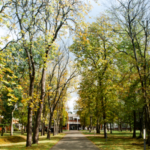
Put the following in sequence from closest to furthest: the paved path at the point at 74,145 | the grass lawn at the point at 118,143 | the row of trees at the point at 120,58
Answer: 1. the paved path at the point at 74,145
2. the grass lawn at the point at 118,143
3. the row of trees at the point at 120,58

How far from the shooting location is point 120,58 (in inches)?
833

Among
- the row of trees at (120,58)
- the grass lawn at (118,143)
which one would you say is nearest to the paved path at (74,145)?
the grass lawn at (118,143)

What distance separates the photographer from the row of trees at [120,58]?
16.0 m

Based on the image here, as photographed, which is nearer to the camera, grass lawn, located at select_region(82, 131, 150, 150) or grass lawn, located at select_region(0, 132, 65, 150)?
grass lawn, located at select_region(0, 132, 65, 150)

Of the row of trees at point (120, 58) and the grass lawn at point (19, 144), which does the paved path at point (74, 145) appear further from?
the row of trees at point (120, 58)

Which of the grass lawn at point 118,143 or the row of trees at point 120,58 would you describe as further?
the row of trees at point 120,58

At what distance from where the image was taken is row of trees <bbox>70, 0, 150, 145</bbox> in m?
16.0

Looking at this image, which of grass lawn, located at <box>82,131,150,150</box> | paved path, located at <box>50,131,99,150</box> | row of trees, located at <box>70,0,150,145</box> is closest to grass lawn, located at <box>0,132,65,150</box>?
paved path, located at <box>50,131,99,150</box>

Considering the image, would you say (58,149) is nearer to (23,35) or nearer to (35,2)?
(23,35)

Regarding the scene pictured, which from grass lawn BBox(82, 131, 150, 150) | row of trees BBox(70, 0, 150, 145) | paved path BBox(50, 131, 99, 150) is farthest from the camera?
row of trees BBox(70, 0, 150, 145)

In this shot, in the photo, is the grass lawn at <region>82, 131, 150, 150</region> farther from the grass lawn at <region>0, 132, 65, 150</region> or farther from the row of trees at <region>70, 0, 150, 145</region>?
the grass lawn at <region>0, 132, 65, 150</region>

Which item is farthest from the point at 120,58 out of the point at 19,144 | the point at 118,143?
the point at 19,144

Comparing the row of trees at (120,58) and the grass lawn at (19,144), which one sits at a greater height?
the row of trees at (120,58)

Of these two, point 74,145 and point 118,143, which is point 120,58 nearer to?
point 118,143
